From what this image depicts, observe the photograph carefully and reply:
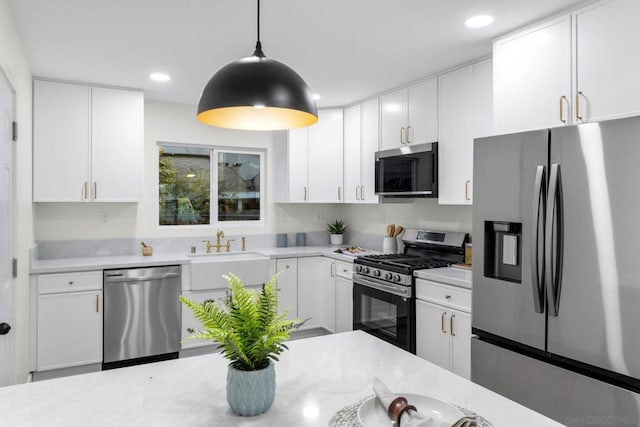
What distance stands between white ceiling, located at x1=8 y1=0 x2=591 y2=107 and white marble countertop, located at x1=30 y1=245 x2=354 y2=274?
148cm

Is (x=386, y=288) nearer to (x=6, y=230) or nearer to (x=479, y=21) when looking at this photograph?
(x=479, y=21)

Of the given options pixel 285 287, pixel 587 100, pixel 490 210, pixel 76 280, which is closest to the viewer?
pixel 587 100

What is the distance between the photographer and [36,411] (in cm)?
118

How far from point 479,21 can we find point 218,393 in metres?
2.27

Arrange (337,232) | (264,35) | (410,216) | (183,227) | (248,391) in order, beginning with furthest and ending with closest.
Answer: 1. (337,232)
2. (183,227)
3. (410,216)
4. (264,35)
5. (248,391)

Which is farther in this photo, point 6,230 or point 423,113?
point 423,113

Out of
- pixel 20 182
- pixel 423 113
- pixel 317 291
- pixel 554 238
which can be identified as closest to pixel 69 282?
pixel 20 182

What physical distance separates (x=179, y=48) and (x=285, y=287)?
7.71ft

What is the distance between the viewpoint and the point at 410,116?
142 inches

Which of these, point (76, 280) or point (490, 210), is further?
point (76, 280)

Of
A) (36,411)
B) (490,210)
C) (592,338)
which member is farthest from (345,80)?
(36,411)

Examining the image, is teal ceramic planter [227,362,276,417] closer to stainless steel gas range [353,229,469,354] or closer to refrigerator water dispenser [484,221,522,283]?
refrigerator water dispenser [484,221,522,283]

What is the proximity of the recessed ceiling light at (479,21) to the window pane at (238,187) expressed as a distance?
287cm

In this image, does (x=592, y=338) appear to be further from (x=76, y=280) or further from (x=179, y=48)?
(x=76, y=280)
